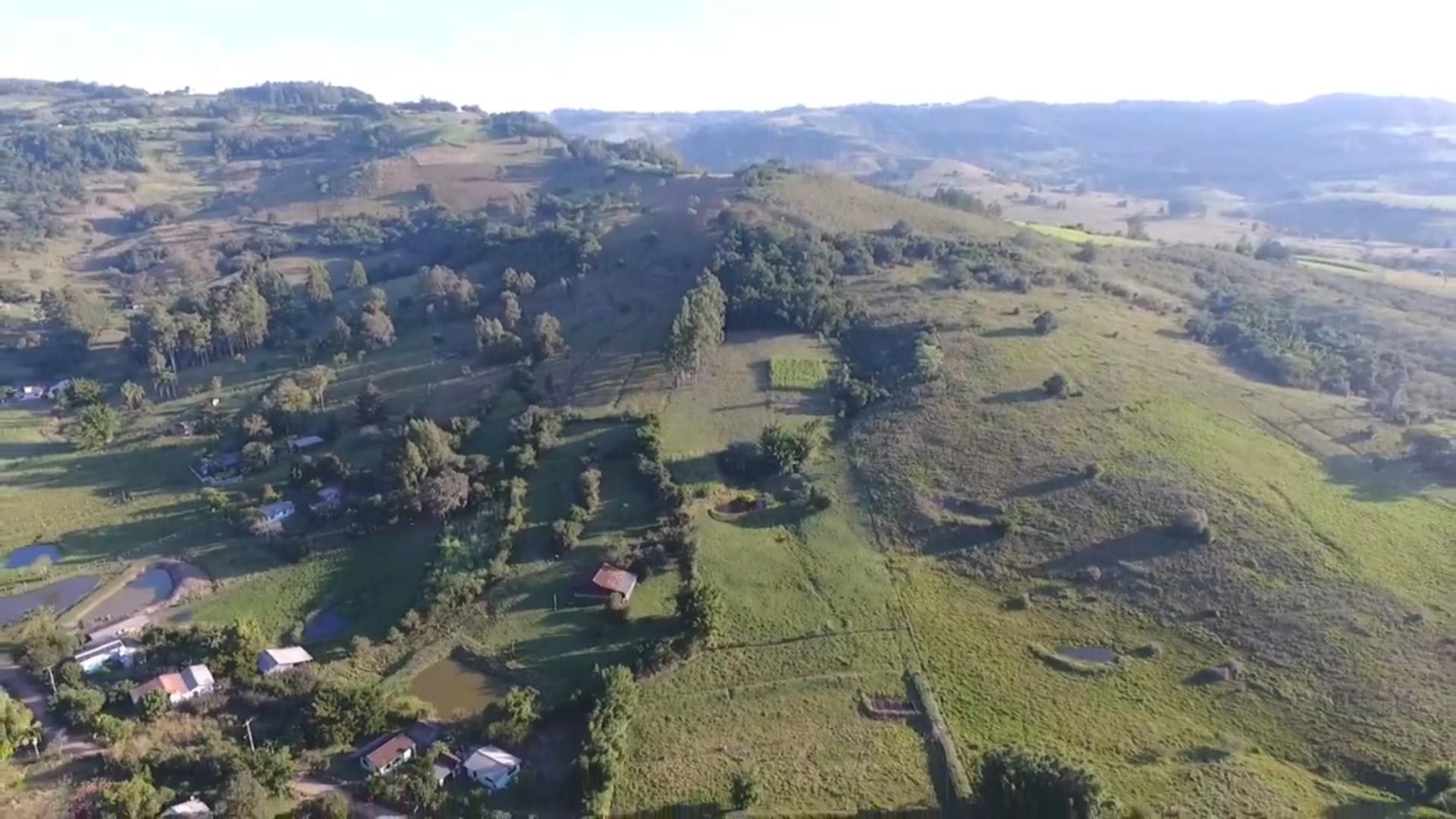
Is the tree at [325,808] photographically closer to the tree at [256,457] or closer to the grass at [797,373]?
the tree at [256,457]

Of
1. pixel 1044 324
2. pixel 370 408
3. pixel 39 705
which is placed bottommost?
pixel 39 705

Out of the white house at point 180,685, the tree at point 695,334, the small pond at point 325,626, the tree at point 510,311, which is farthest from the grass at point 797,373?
the white house at point 180,685

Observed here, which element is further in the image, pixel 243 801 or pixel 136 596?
pixel 136 596

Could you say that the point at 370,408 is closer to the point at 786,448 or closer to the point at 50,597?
the point at 50,597

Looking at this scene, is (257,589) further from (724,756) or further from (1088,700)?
(1088,700)

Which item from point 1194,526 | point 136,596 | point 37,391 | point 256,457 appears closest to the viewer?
point 1194,526

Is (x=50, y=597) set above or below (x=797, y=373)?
below

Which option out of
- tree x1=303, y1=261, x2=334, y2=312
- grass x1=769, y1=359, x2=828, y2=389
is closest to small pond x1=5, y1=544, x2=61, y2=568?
grass x1=769, y1=359, x2=828, y2=389

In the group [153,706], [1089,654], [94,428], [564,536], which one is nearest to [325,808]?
[153,706]
